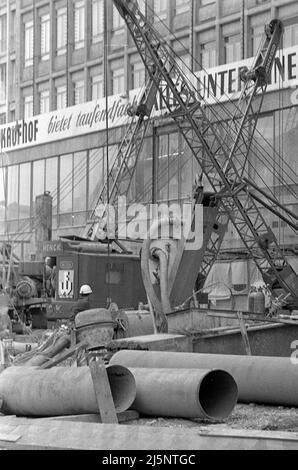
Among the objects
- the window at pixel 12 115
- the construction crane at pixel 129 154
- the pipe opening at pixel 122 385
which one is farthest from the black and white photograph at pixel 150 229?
the window at pixel 12 115

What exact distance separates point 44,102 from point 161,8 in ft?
40.4

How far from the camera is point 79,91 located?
53594 millimetres

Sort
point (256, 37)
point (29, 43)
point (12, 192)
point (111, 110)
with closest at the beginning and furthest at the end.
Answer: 1. point (256, 37)
2. point (111, 110)
3. point (12, 192)
4. point (29, 43)

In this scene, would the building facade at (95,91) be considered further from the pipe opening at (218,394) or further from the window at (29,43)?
the pipe opening at (218,394)

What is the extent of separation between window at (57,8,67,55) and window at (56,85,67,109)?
2157mm

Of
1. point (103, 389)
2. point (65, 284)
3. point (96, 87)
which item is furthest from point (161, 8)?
point (103, 389)

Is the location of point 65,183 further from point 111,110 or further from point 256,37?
point 256,37

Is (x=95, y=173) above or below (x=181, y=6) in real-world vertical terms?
below

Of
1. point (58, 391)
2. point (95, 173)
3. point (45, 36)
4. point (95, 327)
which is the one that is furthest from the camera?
point (45, 36)

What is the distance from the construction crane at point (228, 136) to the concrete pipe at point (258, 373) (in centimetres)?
1996

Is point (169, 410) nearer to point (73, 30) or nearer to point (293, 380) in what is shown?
point (293, 380)
